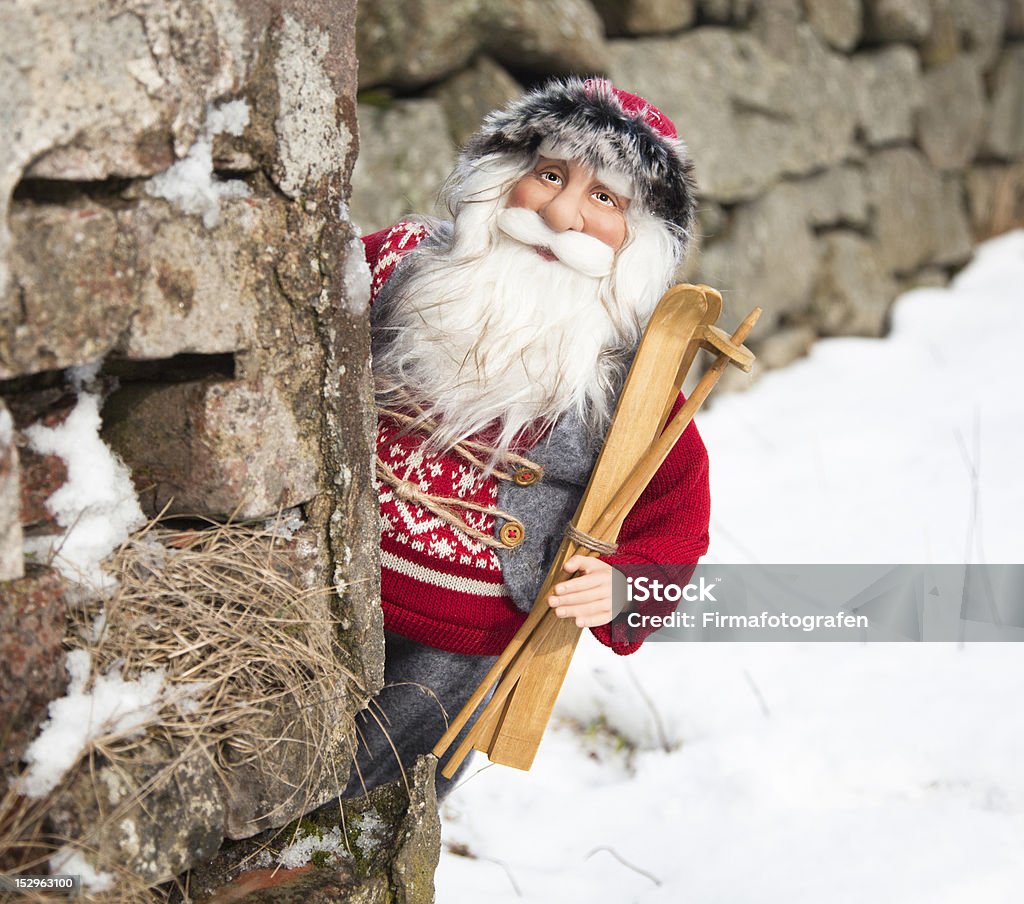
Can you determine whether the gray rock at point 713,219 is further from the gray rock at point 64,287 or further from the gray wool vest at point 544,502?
the gray rock at point 64,287

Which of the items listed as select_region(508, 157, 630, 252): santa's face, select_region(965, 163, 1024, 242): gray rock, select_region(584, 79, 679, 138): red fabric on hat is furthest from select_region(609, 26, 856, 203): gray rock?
select_region(508, 157, 630, 252): santa's face

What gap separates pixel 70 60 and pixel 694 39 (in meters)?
3.96

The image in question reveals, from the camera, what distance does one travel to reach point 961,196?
6.58 m

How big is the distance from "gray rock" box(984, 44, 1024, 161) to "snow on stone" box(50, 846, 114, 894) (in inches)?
265

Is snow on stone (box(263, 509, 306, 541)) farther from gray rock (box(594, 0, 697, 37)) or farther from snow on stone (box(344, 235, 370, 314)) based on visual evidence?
gray rock (box(594, 0, 697, 37))

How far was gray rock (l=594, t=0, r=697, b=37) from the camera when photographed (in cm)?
439

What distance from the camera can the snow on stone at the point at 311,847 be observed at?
1.58 meters


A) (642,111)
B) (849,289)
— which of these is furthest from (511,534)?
(849,289)

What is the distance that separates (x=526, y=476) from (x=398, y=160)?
1.96 m

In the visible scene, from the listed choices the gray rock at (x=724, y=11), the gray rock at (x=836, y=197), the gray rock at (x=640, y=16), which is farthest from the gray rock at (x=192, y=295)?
the gray rock at (x=836, y=197)

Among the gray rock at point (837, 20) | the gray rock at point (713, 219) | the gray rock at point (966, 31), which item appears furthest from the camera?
the gray rock at point (966, 31)

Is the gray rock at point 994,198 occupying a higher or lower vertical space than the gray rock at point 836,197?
lower

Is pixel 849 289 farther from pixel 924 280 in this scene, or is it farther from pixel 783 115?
pixel 783 115

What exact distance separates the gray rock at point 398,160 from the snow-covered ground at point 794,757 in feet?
4.88
